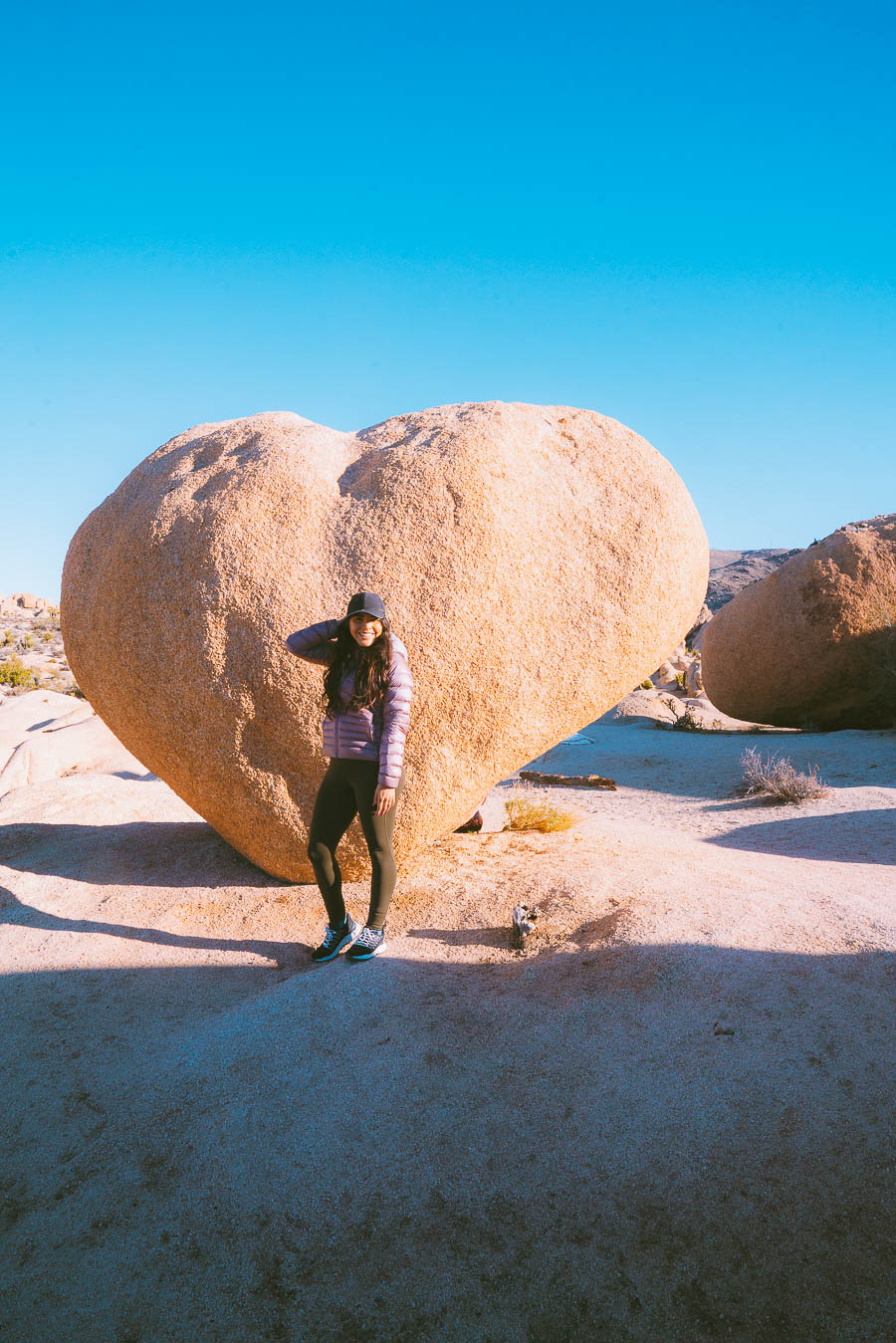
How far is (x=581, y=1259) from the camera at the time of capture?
74.1 inches

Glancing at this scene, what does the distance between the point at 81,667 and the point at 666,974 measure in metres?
3.49

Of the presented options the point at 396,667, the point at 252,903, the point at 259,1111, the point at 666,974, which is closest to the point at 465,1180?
the point at 259,1111

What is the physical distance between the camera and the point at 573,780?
355 inches

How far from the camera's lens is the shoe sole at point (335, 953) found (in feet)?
11.1

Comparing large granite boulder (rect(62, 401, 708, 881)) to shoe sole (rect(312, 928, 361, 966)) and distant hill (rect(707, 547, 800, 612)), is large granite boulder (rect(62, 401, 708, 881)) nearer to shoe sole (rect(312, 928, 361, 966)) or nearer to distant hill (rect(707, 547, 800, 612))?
shoe sole (rect(312, 928, 361, 966))

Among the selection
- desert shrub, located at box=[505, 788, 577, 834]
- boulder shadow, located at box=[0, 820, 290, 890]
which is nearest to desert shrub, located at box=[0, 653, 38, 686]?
boulder shadow, located at box=[0, 820, 290, 890]

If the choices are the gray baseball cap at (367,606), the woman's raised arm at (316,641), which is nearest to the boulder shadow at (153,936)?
the woman's raised arm at (316,641)

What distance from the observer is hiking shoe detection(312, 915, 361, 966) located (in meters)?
3.40

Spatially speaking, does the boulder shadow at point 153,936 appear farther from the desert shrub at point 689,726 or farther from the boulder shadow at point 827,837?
the desert shrub at point 689,726

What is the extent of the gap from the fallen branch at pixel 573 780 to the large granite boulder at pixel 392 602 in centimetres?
473

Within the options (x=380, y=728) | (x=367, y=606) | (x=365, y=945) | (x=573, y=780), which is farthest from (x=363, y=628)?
(x=573, y=780)

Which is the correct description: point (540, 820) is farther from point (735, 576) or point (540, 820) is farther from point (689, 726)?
point (735, 576)

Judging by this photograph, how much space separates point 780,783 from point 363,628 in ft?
18.3

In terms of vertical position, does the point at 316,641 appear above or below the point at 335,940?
above
